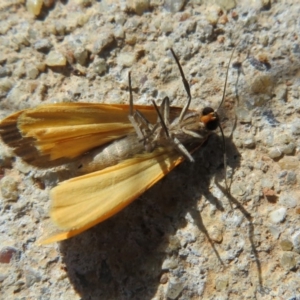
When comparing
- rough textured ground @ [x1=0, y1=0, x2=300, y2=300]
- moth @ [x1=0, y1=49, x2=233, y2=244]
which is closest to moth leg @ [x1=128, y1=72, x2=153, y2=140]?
moth @ [x1=0, y1=49, x2=233, y2=244]

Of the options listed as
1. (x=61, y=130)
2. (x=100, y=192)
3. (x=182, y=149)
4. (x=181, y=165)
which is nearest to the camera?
(x=100, y=192)

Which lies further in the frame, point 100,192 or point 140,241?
point 140,241

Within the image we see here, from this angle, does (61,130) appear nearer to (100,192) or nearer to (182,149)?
(100,192)

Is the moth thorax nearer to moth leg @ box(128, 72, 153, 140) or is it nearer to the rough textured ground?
the rough textured ground

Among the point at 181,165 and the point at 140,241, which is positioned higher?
the point at 181,165

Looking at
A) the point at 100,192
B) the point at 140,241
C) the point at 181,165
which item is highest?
the point at 100,192

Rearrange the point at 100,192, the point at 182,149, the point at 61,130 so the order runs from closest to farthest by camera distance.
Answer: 1. the point at 100,192
2. the point at 61,130
3. the point at 182,149

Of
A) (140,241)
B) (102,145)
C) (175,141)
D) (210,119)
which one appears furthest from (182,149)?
(140,241)
